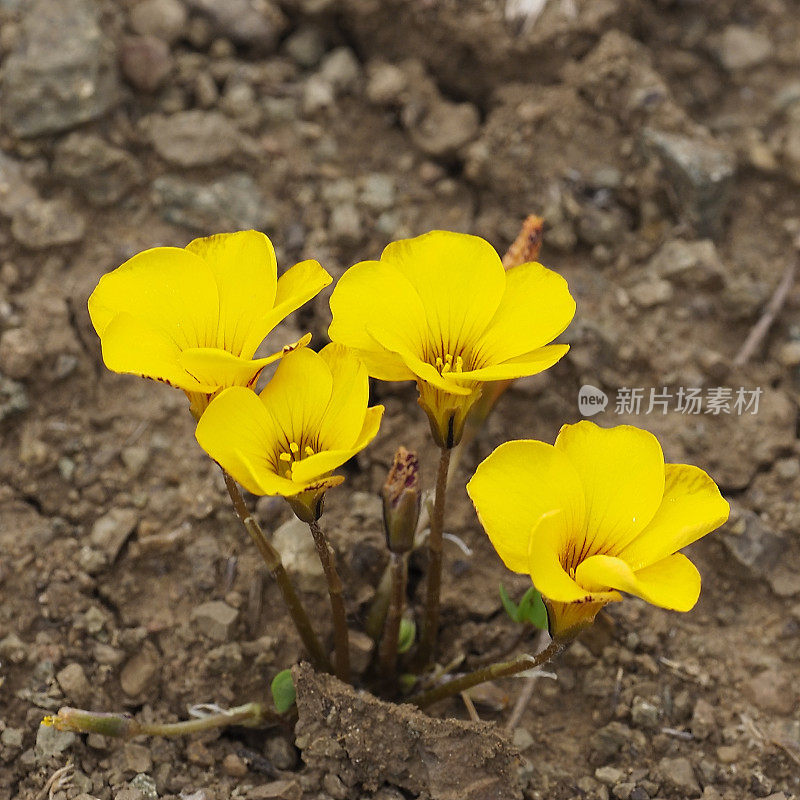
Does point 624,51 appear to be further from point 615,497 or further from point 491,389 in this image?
point 615,497

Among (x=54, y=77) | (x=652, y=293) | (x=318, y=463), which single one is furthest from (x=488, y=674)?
(x=54, y=77)

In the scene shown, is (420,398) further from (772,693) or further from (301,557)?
(772,693)

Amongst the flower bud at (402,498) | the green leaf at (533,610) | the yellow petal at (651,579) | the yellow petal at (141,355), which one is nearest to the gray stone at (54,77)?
the yellow petal at (141,355)

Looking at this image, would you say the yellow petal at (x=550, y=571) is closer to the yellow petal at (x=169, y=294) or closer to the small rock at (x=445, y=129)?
the yellow petal at (x=169, y=294)

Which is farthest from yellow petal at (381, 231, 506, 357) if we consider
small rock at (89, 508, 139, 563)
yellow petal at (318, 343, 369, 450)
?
small rock at (89, 508, 139, 563)

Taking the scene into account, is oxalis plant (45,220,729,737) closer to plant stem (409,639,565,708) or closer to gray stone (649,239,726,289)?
plant stem (409,639,565,708)
